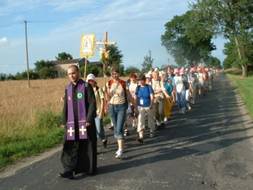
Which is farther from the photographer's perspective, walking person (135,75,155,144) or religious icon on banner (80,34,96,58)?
religious icon on banner (80,34,96,58)

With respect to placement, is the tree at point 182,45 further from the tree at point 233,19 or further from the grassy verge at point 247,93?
the grassy verge at point 247,93

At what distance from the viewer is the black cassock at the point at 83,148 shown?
330 inches

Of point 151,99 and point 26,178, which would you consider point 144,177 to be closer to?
point 26,178

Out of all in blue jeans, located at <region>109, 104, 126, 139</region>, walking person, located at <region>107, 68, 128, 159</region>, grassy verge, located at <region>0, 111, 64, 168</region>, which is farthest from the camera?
grassy verge, located at <region>0, 111, 64, 168</region>

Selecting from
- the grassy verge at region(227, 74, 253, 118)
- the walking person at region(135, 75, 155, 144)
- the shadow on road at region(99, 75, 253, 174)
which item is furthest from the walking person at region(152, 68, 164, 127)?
the grassy verge at region(227, 74, 253, 118)

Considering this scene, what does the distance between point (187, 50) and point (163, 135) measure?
97.1 m

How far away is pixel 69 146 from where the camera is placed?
8492 mm

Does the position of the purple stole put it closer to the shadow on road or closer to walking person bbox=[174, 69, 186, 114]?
the shadow on road

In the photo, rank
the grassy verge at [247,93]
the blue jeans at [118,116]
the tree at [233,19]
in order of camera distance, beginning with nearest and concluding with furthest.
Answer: the blue jeans at [118,116], the grassy verge at [247,93], the tree at [233,19]

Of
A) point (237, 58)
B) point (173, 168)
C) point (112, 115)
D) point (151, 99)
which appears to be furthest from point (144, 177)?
point (237, 58)

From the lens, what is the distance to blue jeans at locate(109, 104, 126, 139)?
1030 cm

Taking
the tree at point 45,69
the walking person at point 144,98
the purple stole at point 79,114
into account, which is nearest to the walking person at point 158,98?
the walking person at point 144,98

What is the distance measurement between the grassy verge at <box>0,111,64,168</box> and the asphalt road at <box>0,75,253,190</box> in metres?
0.85

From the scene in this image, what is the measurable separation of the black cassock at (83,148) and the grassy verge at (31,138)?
187 cm
